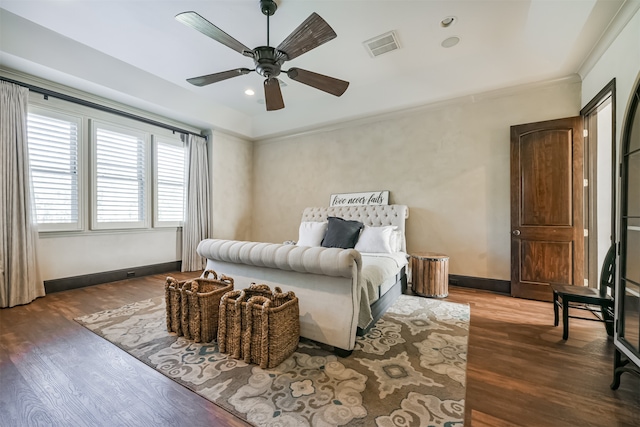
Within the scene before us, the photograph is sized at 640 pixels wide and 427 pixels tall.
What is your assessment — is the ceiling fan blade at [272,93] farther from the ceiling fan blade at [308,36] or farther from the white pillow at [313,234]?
the white pillow at [313,234]

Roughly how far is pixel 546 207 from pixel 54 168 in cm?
656

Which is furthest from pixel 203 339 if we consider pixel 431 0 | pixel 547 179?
pixel 547 179

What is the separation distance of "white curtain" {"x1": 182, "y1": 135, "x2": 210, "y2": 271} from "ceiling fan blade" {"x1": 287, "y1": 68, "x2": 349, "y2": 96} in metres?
3.29

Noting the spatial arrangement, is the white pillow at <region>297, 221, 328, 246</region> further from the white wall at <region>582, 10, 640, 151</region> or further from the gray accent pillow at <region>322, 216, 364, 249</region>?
the white wall at <region>582, 10, 640, 151</region>

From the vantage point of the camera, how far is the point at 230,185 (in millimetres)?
5680

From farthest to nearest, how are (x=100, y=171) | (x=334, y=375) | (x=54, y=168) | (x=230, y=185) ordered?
(x=230, y=185) → (x=100, y=171) → (x=54, y=168) → (x=334, y=375)

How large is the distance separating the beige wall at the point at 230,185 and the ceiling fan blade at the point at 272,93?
9.08 feet

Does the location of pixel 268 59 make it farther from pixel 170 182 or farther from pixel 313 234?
pixel 170 182

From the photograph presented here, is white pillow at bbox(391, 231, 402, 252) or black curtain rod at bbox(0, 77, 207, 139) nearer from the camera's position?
black curtain rod at bbox(0, 77, 207, 139)

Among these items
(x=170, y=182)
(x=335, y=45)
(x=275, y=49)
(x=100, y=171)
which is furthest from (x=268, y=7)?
(x=170, y=182)

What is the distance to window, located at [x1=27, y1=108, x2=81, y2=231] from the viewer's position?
11.0 ft

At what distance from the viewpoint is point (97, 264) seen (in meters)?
3.96

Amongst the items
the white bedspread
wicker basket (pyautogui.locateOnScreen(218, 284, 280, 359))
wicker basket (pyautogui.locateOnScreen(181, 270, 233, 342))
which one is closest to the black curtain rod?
wicker basket (pyautogui.locateOnScreen(181, 270, 233, 342))

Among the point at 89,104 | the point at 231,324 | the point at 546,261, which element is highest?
the point at 89,104
